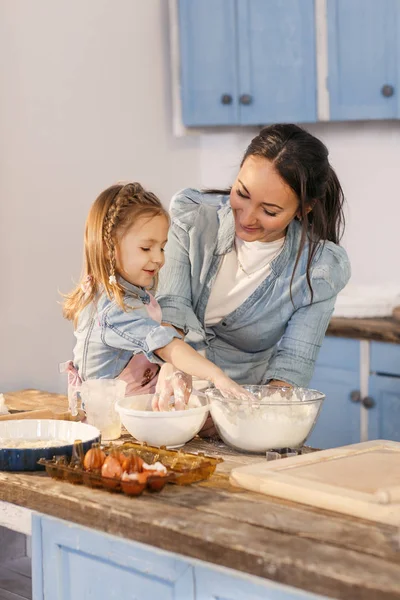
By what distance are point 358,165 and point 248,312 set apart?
1908 millimetres

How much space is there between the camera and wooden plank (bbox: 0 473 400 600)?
1.23 metres

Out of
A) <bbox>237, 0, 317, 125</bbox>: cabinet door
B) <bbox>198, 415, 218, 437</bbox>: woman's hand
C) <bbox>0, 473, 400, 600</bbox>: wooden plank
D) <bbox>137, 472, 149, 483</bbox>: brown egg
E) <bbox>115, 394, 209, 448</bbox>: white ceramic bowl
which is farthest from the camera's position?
<bbox>237, 0, 317, 125</bbox>: cabinet door

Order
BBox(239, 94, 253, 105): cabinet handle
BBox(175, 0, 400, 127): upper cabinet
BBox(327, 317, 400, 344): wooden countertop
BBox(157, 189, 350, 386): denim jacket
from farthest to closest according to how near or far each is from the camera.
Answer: BBox(239, 94, 253, 105): cabinet handle < BBox(175, 0, 400, 127): upper cabinet < BBox(327, 317, 400, 344): wooden countertop < BBox(157, 189, 350, 386): denim jacket

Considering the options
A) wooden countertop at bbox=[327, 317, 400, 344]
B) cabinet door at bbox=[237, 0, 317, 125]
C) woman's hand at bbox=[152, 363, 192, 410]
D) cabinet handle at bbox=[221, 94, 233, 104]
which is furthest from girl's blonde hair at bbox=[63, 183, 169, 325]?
cabinet handle at bbox=[221, 94, 233, 104]

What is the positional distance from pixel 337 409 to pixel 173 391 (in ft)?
5.90

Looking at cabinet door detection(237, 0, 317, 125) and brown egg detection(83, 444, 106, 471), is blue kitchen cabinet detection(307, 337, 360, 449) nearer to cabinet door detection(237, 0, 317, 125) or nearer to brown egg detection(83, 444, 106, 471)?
cabinet door detection(237, 0, 317, 125)

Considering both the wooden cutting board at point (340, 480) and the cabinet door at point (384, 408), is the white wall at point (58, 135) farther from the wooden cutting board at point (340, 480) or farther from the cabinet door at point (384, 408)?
the wooden cutting board at point (340, 480)

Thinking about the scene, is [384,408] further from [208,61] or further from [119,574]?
[119,574]

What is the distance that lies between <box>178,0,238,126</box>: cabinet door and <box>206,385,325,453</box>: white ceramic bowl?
7.51 feet

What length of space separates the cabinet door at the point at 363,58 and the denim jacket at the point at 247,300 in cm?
138

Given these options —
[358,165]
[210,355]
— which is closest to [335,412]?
[358,165]

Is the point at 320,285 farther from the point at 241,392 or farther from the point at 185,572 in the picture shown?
the point at 185,572

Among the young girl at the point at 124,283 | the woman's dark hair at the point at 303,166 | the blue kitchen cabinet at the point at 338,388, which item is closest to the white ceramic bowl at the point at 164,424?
the young girl at the point at 124,283

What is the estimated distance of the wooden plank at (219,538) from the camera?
123cm
